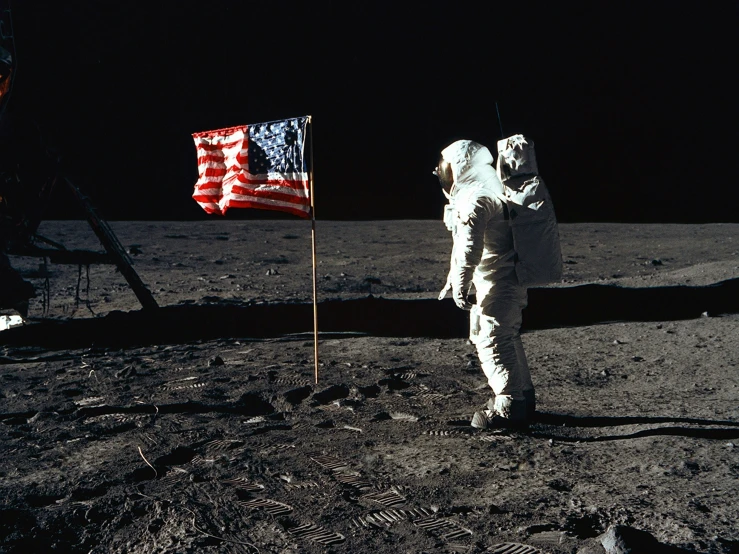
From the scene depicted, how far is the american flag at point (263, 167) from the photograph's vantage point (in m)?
3.94

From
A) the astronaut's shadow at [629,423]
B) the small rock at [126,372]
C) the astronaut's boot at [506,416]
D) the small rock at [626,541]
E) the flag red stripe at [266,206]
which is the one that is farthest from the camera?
the small rock at [126,372]

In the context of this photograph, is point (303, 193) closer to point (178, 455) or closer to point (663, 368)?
point (178, 455)

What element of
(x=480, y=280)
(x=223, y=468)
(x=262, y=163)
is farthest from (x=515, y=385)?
(x=262, y=163)

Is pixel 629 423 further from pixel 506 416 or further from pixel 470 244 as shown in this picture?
pixel 470 244

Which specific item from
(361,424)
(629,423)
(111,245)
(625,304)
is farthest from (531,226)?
(111,245)

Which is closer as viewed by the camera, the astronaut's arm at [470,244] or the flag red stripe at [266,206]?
the astronaut's arm at [470,244]

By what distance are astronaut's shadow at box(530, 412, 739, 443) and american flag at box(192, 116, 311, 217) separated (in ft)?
5.71

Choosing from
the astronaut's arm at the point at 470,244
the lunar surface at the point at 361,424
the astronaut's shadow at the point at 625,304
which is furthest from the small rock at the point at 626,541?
the astronaut's shadow at the point at 625,304

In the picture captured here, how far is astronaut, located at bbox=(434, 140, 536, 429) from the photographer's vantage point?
3.01 metres

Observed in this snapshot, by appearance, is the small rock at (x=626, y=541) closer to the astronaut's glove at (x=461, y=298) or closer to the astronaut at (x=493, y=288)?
the astronaut at (x=493, y=288)

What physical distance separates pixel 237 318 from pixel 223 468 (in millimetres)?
3062

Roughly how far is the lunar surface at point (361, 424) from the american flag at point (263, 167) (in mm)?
1009

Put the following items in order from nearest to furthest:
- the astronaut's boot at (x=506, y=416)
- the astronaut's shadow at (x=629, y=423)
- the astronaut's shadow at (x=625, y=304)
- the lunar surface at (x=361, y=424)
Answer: the lunar surface at (x=361, y=424)
the astronaut's shadow at (x=629, y=423)
the astronaut's boot at (x=506, y=416)
the astronaut's shadow at (x=625, y=304)

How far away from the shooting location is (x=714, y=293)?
19.1ft
